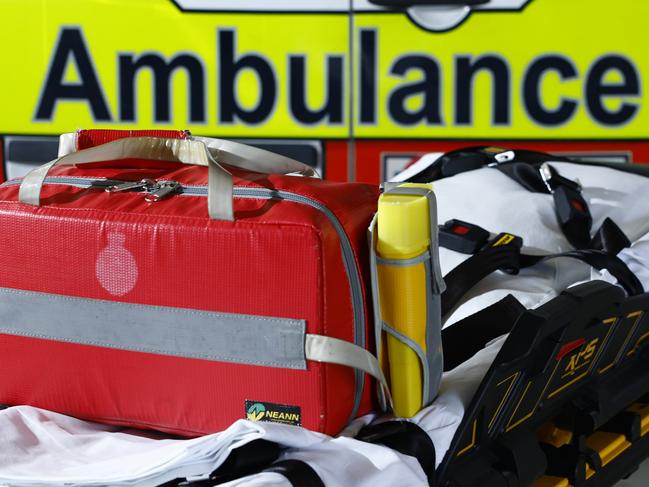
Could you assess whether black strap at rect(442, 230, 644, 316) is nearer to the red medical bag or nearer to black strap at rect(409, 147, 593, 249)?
black strap at rect(409, 147, 593, 249)

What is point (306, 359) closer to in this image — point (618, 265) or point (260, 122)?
point (618, 265)

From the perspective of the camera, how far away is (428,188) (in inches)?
48.9

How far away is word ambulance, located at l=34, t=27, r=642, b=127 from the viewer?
2676 millimetres

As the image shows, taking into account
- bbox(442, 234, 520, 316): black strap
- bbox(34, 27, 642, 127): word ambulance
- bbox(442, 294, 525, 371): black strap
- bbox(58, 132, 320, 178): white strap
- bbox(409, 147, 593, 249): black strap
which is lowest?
bbox(442, 294, 525, 371): black strap

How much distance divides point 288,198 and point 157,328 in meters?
0.22

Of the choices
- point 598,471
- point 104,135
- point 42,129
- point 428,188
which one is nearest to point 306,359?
point 428,188

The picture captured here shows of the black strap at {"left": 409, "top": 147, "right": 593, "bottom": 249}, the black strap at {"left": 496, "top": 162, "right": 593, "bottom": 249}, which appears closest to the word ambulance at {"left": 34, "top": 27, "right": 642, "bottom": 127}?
the black strap at {"left": 409, "top": 147, "right": 593, "bottom": 249}

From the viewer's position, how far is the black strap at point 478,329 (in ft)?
4.90

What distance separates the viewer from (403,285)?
3.99 ft

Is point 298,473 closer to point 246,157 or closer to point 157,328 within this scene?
point 157,328

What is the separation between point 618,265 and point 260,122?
4.38 ft

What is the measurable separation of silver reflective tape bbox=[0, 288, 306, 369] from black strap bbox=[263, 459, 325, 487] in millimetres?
121

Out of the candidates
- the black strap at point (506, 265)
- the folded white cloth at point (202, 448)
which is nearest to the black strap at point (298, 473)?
the folded white cloth at point (202, 448)

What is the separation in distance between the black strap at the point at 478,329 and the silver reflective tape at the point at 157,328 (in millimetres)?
384
